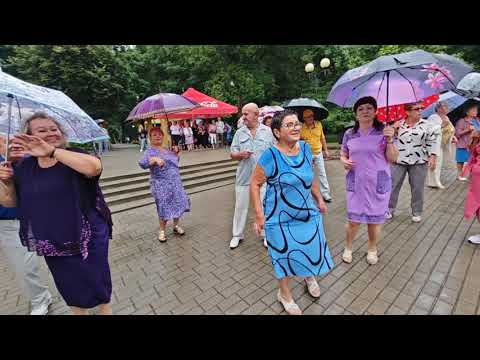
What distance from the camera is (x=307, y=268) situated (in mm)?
2223

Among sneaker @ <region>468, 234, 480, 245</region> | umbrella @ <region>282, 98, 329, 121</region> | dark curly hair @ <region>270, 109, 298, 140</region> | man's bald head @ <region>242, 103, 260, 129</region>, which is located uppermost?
umbrella @ <region>282, 98, 329, 121</region>

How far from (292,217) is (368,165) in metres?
1.38

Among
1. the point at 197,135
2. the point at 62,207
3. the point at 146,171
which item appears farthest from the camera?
the point at 197,135

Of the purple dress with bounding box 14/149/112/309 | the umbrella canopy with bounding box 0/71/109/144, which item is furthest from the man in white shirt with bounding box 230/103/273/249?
the purple dress with bounding box 14/149/112/309

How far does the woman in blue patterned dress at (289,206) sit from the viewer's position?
6.91 feet

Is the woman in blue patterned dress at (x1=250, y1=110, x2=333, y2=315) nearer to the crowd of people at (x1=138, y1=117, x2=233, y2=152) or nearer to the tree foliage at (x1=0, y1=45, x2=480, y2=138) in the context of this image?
the crowd of people at (x1=138, y1=117, x2=233, y2=152)

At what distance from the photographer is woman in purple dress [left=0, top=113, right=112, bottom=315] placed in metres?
1.65

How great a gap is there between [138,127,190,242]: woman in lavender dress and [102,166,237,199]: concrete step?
3.29 m

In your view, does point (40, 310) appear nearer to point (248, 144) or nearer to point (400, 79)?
point (248, 144)

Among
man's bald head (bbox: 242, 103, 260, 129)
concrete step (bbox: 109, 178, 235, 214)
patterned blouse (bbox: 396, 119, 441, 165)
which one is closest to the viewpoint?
man's bald head (bbox: 242, 103, 260, 129)

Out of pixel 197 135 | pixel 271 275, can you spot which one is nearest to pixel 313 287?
pixel 271 275

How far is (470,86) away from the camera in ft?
9.27
